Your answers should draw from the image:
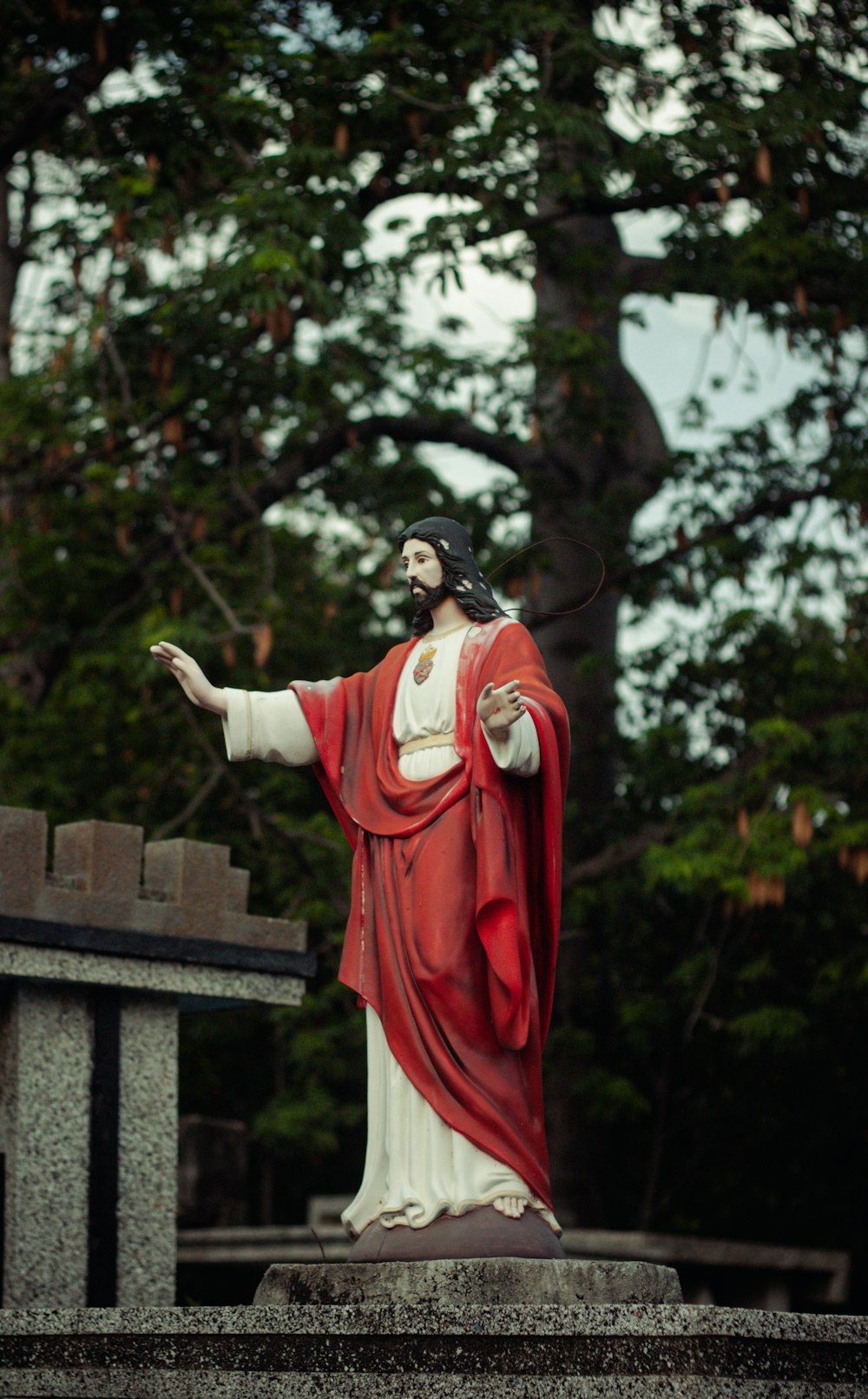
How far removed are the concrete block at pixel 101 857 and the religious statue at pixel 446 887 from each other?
1.98 meters

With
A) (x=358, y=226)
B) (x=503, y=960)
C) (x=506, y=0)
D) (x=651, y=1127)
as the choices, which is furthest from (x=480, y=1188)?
(x=651, y=1127)

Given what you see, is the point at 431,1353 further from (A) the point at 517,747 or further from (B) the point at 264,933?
(B) the point at 264,933

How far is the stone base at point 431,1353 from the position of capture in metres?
4.54

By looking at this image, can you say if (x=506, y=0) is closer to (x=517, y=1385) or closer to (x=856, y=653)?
(x=856, y=653)

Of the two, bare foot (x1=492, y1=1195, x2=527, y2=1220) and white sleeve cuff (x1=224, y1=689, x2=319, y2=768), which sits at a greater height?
white sleeve cuff (x1=224, y1=689, x2=319, y2=768)

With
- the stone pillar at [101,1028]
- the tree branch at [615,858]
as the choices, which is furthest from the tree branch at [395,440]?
the stone pillar at [101,1028]

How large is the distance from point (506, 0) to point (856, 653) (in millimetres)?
5423

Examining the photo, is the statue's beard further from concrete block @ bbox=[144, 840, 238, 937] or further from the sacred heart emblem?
concrete block @ bbox=[144, 840, 238, 937]

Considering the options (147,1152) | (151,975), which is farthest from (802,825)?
(147,1152)

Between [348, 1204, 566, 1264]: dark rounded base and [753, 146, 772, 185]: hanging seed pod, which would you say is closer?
[348, 1204, 566, 1264]: dark rounded base

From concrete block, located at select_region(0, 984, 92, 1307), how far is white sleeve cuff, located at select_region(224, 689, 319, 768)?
2243 millimetres

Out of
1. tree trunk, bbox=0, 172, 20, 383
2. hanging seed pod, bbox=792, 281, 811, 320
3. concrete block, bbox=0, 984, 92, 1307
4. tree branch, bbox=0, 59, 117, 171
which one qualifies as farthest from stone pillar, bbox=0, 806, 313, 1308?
tree trunk, bbox=0, 172, 20, 383

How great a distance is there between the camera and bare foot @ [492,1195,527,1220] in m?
5.31

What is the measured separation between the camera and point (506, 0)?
1248cm
